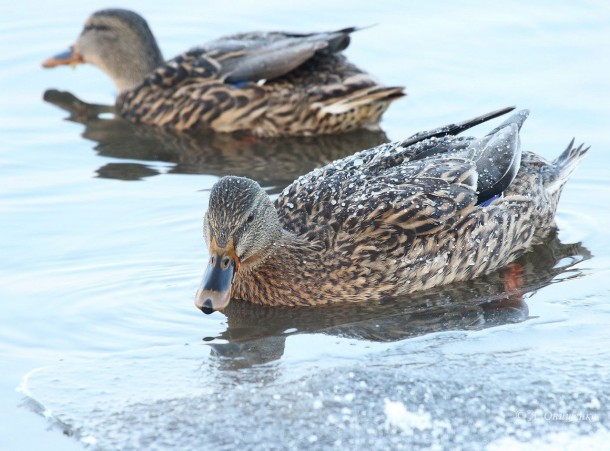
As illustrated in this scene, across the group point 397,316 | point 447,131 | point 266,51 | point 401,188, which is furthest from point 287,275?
point 266,51

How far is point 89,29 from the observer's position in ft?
42.2

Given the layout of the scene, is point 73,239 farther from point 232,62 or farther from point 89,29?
point 89,29

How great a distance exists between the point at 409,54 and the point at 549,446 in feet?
24.4

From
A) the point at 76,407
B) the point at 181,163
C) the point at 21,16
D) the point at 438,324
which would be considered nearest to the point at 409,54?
the point at 181,163

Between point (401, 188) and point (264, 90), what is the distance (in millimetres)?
4228

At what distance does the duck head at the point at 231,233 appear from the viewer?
23.4 feet

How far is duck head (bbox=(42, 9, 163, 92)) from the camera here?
41.6 ft

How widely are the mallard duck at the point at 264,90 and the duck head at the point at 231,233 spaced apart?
3.93 m

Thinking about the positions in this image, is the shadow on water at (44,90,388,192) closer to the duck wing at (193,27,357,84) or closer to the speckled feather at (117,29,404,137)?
the speckled feather at (117,29,404,137)

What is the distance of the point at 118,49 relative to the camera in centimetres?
1280

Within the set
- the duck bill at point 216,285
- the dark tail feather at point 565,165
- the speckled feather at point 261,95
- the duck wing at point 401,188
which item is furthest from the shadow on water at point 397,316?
the speckled feather at point 261,95

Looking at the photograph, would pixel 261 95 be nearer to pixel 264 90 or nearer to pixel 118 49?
pixel 264 90

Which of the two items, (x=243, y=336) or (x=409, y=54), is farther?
(x=409, y=54)

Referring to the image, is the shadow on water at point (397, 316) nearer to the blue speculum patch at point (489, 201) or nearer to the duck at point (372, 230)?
the duck at point (372, 230)
